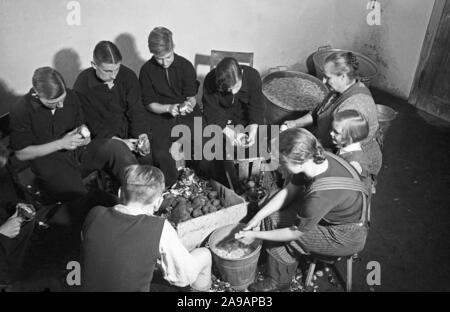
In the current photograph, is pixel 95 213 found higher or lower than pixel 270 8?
lower

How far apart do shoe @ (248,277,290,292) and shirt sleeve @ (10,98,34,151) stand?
2.34 meters

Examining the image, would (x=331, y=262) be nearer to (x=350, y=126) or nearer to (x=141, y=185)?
(x=350, y=126)

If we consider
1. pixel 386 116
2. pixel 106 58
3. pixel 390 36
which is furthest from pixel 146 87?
pixel 390 36

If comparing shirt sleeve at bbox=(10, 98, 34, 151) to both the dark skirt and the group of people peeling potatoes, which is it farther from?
the dark skirt

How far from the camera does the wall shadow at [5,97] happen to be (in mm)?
4590

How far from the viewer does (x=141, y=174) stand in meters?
2.38

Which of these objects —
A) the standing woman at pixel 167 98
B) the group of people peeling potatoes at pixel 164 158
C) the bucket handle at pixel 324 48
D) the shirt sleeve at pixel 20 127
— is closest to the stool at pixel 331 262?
the group of people peeling potatoes at pixel 164 158

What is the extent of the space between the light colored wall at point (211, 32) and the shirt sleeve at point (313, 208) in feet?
10.8

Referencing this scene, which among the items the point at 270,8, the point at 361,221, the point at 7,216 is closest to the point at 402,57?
the point at 270,8

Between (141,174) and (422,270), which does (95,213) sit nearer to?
(141,174)

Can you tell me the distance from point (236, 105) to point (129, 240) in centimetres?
239

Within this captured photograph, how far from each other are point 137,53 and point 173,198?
226 centimetres

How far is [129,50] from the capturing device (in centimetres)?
496

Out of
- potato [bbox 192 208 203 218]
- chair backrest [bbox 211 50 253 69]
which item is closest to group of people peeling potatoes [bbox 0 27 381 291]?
potato [bbox 192 208 203 218]
